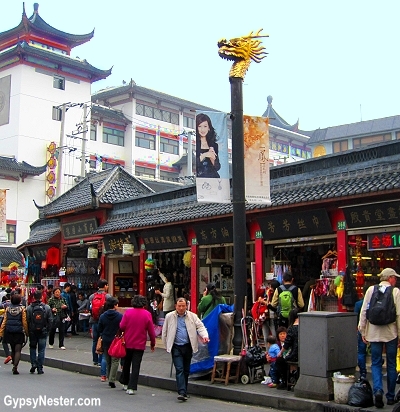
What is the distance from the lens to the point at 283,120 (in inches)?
3147

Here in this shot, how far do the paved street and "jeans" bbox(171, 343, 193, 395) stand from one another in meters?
0.26

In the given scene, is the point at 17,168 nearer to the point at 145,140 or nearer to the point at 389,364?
the point at 145,140

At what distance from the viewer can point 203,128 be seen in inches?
457

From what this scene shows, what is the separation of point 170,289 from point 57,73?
127 ft

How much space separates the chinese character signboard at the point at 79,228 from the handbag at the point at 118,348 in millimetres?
11631

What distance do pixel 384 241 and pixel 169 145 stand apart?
51.8 m

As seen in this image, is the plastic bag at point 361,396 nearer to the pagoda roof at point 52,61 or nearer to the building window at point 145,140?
the pagoda roof at point 52,61

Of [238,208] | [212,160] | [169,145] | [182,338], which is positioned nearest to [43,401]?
[182,338]

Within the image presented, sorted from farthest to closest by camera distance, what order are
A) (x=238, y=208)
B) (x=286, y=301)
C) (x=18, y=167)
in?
(x=18, y=167) < (x=286, y=301) < (x=238, y=208)

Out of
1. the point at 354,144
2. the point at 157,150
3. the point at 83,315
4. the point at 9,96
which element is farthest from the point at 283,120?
the point at 83,315

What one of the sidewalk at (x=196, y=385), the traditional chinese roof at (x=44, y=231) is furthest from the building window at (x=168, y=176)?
the sidewalk at (x=196, y=385)

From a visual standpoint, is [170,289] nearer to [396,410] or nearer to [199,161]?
[199,161]

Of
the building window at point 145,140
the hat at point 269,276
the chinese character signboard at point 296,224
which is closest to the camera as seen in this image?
the chinese character signboard at point 296,224

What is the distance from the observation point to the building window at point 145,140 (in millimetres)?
59844
